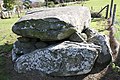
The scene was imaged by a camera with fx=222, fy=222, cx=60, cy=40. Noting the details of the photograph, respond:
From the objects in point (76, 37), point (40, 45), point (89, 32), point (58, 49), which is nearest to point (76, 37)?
point (76, 37)

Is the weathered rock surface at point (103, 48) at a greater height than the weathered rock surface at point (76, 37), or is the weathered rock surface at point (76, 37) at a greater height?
the weathered rock surface at point (76, 37)

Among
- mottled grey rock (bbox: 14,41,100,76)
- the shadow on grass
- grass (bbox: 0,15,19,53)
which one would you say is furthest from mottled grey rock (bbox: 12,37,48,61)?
the shadow on grass

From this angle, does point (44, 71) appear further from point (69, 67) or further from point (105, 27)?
point (105, 27)

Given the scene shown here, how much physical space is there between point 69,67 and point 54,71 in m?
0.57

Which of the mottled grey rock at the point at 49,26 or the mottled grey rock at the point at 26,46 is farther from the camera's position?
the mottled grey rock at the point at 26,46

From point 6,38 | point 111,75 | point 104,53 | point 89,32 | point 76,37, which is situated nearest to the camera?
point 111,75

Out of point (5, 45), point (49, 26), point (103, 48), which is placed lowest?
point (5, 45)

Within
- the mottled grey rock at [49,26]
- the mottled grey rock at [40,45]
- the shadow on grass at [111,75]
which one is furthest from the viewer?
the mottled grey rock at [40,45]

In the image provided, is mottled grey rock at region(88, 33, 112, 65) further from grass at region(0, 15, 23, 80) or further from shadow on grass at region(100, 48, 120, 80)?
grass at region(0, 15, 23, 80)

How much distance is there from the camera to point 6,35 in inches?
529

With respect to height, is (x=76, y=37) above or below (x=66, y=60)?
above

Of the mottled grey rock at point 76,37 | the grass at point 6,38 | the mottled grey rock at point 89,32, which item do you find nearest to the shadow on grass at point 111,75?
the mottled grey rock at point 76,37

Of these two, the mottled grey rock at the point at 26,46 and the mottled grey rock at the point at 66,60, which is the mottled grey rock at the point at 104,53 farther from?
the mottled grey rock at the point at 26,46

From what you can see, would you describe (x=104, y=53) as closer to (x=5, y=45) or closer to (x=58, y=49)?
(x=58, y=49)
